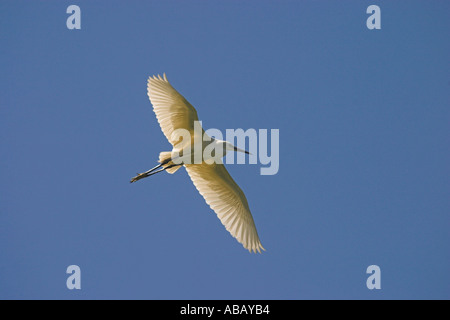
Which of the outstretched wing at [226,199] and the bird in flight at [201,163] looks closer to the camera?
the bird in flight at [201,163]

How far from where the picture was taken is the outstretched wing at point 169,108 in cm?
1046

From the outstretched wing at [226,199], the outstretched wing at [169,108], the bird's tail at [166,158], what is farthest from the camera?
the outstretched wing at [226,199]

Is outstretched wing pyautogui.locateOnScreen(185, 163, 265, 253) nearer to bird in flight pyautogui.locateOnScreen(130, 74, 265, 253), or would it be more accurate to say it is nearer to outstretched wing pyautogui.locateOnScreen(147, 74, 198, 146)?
bird in flight pyautogui.locateOnScreen(130, 74, 265, 253)

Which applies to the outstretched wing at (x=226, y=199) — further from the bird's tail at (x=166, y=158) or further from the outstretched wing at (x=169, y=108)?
the outstretched wing at (x=169, y=108)

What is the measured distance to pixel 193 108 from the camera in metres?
10.4

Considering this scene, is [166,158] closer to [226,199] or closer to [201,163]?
[201,163]

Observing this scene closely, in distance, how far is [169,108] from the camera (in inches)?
416

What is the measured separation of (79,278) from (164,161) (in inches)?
137

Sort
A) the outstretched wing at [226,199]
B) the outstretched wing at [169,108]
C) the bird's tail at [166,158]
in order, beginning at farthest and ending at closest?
the outstretched wing at [226,199] → the bird's tail at [166,158] → the outstretched wing at [169,108]

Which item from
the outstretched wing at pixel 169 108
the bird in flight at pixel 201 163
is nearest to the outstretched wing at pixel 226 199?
the bird in flight at pixel 201 163

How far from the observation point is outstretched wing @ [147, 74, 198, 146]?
412 inches

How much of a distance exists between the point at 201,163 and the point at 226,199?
2.70 feet

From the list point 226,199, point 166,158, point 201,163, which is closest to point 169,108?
point 166,158
